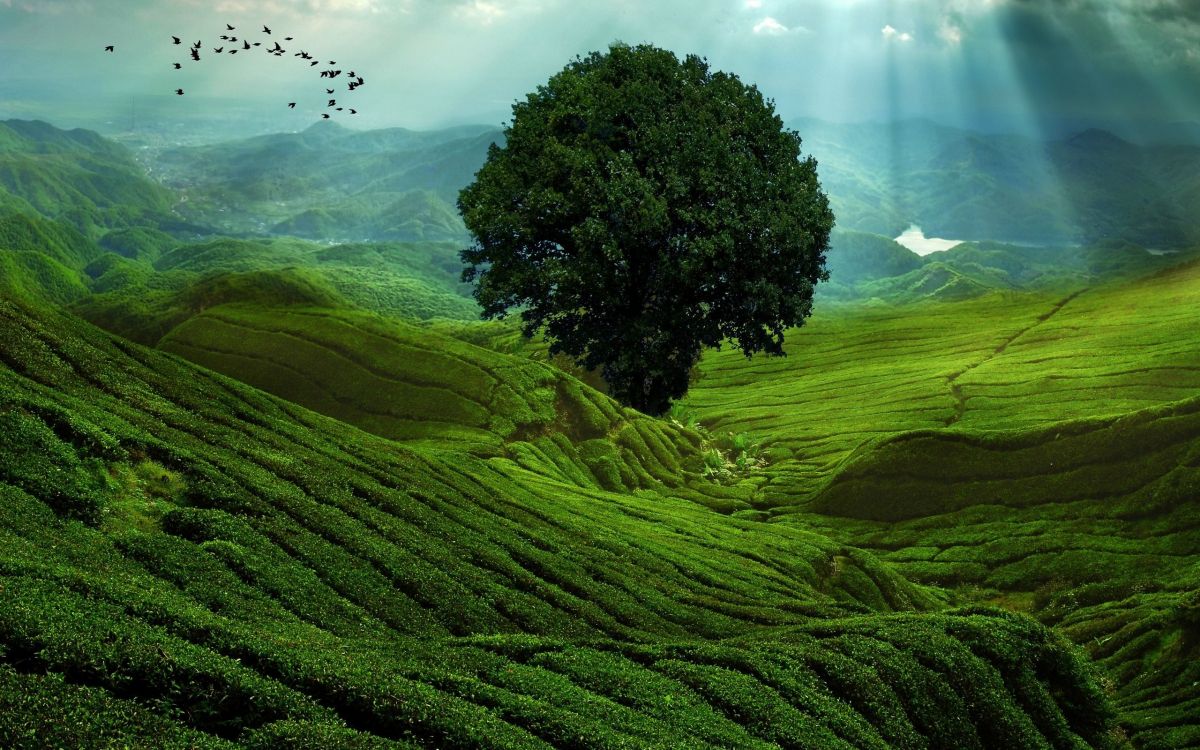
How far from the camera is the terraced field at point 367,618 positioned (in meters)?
19.2

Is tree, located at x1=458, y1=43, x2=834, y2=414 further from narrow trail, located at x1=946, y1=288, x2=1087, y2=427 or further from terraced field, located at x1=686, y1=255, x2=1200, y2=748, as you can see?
narrow trail, located at x1=946, y1=288, x2=1087, y2=427

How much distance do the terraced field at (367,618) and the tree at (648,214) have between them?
22720 millimetres

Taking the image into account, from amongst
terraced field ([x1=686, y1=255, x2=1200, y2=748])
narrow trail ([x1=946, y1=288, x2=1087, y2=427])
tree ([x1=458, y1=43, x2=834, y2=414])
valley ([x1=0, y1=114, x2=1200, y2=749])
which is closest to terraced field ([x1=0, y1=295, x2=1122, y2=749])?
valley ([x1=0, y1=114, x2=1200, y2=749])

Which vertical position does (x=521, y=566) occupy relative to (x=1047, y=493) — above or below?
above

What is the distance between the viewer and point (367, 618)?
2780 centimetres

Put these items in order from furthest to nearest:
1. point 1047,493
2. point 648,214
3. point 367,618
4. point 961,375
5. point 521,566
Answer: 1. point 961,375
2. point 1047,493
3. point 648,214
4. point 521,566
5. point 367,618

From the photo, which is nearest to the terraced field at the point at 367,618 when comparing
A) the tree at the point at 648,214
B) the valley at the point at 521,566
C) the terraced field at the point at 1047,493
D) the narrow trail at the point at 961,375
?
the valley at the point at 521,566

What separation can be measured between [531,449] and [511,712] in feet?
143

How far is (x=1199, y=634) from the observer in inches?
1892

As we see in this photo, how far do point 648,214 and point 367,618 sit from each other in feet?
127

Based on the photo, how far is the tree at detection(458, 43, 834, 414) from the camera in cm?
6194

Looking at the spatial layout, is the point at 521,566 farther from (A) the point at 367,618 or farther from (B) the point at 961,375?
(B) the point at 961,375

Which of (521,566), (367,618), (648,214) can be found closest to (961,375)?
(648,214)

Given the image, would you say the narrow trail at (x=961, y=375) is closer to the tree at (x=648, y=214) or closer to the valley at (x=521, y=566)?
the valley at (x=521, y=566)
